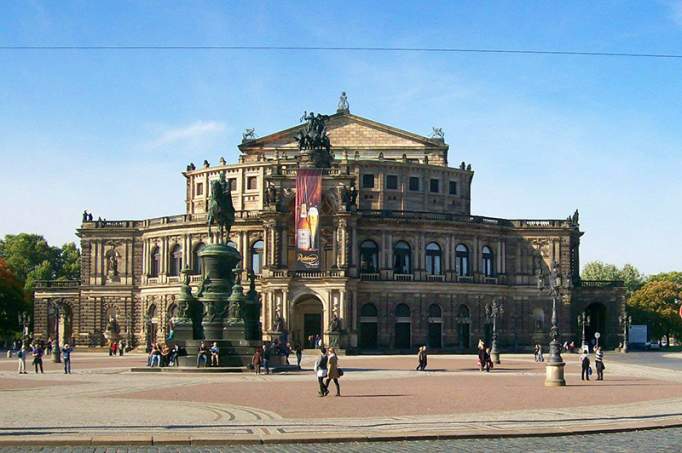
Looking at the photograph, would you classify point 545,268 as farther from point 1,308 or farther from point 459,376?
point 1,308

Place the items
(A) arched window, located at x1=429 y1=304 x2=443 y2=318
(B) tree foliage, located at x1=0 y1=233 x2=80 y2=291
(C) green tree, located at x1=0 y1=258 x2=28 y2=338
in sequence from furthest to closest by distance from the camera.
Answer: (B) tree foliage, located at x1=0 y1=233 x2=80 y2=291 < (C) green tree, located at x1=0 y1=258 x2=28 y2=338 < (A) arched window, located at x1=429 y1=304 x2=443 y2=318

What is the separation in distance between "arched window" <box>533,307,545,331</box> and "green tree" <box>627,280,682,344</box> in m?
37.3

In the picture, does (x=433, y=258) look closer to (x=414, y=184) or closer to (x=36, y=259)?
(x=414, y=184)

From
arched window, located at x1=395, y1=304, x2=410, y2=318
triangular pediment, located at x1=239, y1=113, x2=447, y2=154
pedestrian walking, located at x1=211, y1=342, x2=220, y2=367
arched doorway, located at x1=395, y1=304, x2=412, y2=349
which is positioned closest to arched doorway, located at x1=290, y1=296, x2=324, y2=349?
arched doorway, located at x1=395, y1=304, x2=412, y2=349

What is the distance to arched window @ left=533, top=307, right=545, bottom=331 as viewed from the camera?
355 feet

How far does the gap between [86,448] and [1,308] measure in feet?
356

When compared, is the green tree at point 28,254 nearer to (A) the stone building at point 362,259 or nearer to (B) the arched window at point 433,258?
(A) the stone building at point 362,259

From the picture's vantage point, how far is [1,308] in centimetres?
12394

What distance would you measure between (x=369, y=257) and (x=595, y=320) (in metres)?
32.2

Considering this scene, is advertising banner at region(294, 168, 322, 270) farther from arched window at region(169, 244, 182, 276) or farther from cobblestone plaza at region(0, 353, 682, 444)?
cobblestone plaza at region(0, 353, 682, 444)

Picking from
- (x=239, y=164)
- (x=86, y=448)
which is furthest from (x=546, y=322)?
(x=86, y=448)

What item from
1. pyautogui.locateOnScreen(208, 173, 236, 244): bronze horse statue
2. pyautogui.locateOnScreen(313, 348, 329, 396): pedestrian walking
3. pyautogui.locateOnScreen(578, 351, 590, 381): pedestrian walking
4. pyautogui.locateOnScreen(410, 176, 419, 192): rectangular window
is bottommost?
pyautogui.locateOnScreen(578, 351, 590, 381): pedestrian walking

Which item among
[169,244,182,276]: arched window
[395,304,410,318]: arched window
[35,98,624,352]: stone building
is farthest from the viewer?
[169,244,182,276]: arched window

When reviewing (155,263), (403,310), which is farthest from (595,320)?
Result: (155,263)
